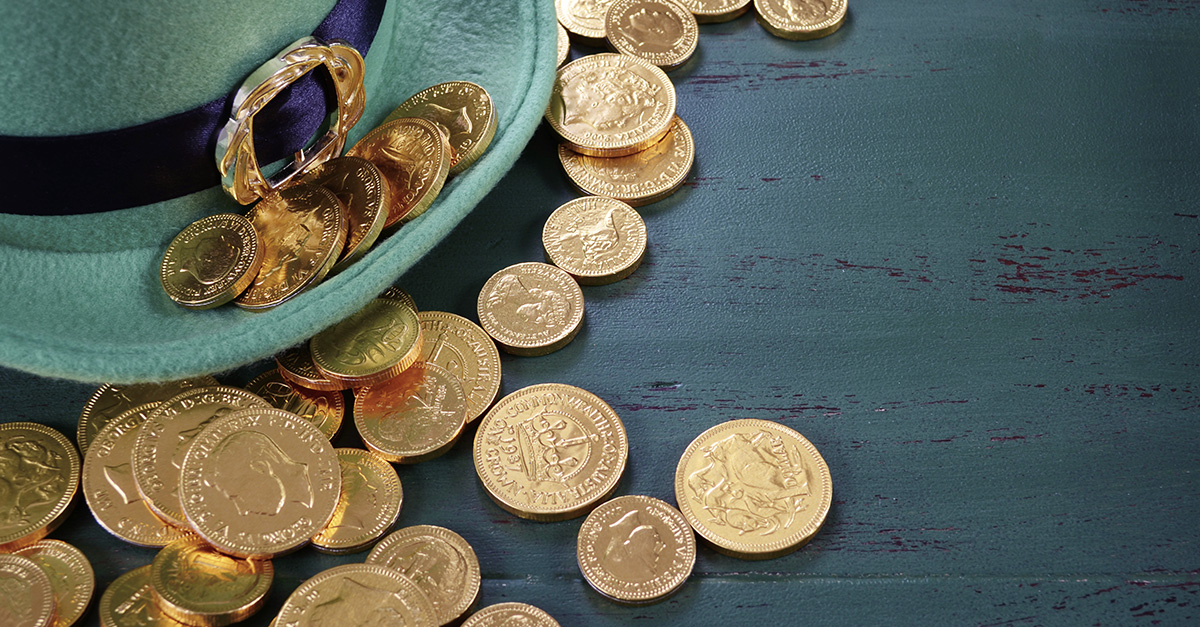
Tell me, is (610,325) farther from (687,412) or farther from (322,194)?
(322,194)

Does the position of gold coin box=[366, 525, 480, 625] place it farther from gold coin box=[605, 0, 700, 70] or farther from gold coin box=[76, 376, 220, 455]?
gold coin box=[605, 0, 700, 70]

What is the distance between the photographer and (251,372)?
788 mm

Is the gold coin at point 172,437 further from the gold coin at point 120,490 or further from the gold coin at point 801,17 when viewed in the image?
the gold coin at point 801,17

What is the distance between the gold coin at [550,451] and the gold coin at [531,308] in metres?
0.04

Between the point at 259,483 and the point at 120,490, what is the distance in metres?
0.11

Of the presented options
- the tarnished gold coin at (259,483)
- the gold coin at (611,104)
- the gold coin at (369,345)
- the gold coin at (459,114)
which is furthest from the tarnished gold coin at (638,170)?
the tarnished gold coin at (259,483)

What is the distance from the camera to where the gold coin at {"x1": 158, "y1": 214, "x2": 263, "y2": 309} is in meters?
0.72

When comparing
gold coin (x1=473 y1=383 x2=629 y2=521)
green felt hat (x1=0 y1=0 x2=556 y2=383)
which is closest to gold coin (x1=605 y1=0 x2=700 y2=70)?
green felt hat (x1=0 y1=0 x2=556 y2=383)

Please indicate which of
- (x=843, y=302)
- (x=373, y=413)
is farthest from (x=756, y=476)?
(x=373, y=413)

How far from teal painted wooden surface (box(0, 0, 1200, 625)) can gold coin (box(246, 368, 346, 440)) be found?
0.02 m

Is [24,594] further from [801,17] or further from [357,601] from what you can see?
[801,17]

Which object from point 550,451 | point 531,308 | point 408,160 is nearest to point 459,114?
point 408,160

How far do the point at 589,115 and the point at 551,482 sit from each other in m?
0.36

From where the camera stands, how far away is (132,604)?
670 millimetres
